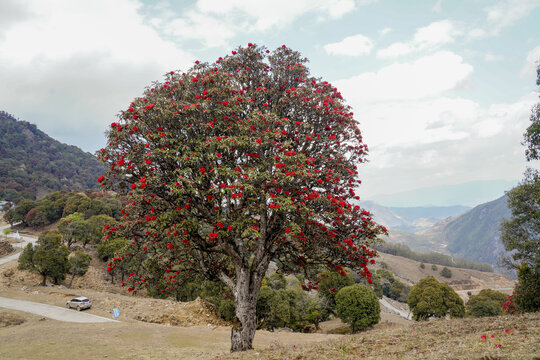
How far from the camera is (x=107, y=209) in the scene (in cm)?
7612

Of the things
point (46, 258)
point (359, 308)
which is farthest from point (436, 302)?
point (46, 258)

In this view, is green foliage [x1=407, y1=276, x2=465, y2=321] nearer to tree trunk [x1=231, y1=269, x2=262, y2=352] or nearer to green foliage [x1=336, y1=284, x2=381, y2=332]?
green foliage [x1=336, y1=284, x2=381, y2=332]

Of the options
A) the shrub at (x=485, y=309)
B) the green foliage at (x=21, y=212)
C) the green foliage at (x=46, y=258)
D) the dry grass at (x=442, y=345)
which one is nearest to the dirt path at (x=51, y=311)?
the green foliage at (x=46, y=258)

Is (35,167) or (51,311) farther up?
(35,167)

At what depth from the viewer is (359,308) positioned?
1324 inches

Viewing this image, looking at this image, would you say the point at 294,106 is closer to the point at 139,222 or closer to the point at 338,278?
the point at 139,222

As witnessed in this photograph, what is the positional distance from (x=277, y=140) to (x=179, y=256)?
6209 millimetres

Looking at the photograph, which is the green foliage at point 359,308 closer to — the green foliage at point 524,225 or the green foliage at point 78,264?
the green foliage at point 524,225

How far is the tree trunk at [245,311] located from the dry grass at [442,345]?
2.69ft

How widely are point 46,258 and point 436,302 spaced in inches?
2188

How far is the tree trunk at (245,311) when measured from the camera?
10789 millimetres

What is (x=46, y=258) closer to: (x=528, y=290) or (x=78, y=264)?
(x=78, y=264)

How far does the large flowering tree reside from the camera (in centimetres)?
930

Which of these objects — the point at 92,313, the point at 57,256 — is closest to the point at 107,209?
A: the point at 57,256
